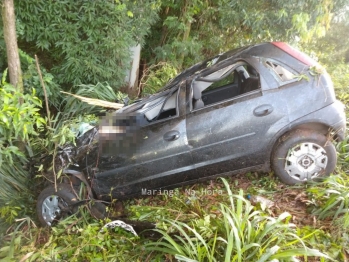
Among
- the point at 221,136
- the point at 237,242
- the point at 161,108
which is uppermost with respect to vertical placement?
the point at 161,108

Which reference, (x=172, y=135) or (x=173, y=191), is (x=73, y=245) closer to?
(x=173, y=191)

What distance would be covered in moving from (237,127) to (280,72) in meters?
0.75

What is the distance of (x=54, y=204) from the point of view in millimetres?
3285

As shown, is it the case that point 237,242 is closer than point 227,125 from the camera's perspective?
Yes

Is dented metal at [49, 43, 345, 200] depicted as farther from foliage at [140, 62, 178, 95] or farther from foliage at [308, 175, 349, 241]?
foliage at [140, 62, 178, 95]

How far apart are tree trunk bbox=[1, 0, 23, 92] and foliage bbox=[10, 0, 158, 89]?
2.38ft

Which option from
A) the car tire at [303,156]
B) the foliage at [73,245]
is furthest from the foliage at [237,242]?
the car tire at [303,156]

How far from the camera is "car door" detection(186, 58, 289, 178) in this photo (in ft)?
9.68

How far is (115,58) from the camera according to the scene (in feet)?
15.7

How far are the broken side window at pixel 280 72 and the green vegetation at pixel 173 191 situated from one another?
1.15 m

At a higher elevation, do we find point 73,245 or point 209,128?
point 209,128

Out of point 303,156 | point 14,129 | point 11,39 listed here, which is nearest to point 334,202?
point 303,156

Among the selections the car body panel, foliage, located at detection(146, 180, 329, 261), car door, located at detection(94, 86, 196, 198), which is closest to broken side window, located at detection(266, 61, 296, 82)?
the car body panel

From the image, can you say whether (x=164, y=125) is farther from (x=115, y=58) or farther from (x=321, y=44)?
(x=321, y=44)
